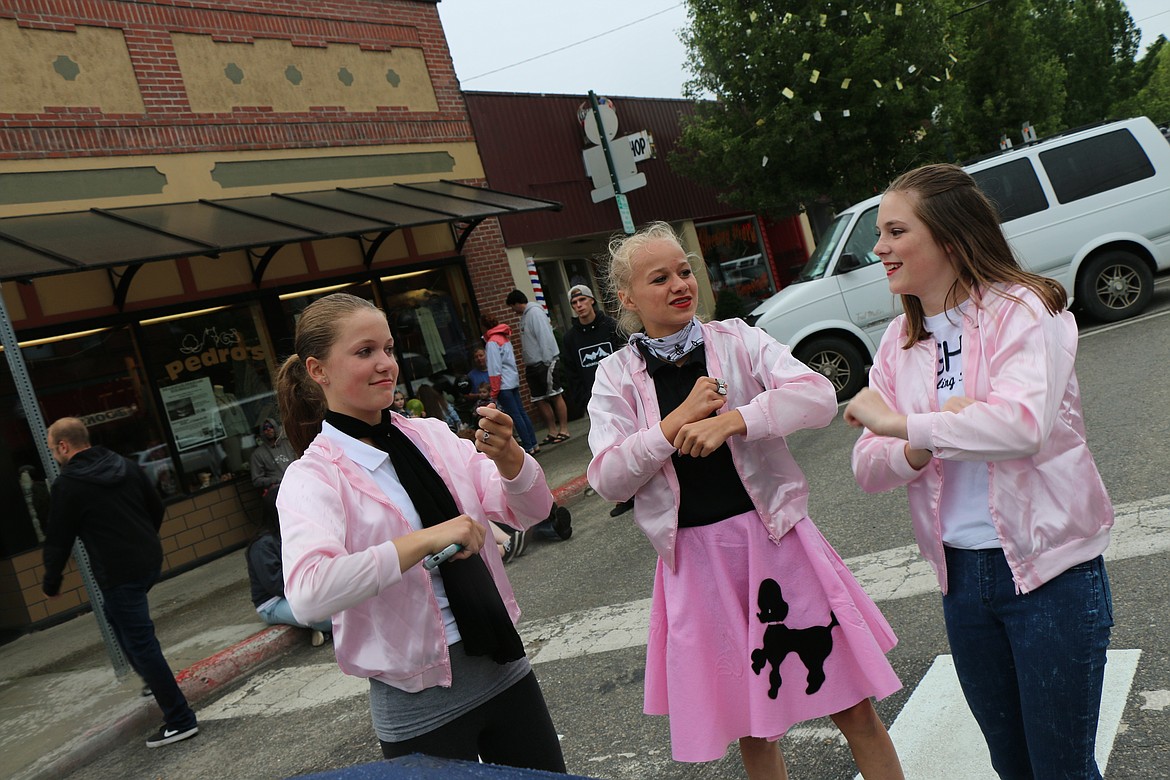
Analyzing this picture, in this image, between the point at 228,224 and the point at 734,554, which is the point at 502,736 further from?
the point at 228,224

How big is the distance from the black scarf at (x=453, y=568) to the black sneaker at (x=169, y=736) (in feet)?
12.9

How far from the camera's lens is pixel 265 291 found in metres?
11.4

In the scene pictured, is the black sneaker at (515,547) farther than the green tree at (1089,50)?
No

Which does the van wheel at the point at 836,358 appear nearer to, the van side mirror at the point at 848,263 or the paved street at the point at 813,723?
the van side mirror at the point at 848,263

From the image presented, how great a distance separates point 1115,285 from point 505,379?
23.6 feet

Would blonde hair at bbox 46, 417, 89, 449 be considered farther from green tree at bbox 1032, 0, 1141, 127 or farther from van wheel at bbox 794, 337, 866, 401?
green tree at bbox 1032, 0, 1141, 127

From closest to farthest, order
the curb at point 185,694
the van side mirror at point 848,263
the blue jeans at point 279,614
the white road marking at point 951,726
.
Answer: the white road marking at point 951,726, the curb at point 185,694, the blue jeans at point 279,614, the van side mirror at point 848,263

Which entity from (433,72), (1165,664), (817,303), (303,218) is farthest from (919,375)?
(433,72)

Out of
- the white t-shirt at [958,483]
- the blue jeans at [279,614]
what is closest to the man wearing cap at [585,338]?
the blue jeans at [279,614]

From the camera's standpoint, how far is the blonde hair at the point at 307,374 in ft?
7.97

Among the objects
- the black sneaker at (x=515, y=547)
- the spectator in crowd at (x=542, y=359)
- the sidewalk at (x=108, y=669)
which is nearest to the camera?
the sidewalk at (x=108, y=669)

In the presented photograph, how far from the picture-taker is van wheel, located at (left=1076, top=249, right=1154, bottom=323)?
1089cm

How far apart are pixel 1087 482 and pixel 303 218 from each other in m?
9.87

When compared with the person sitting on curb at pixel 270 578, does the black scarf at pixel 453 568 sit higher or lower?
higher
